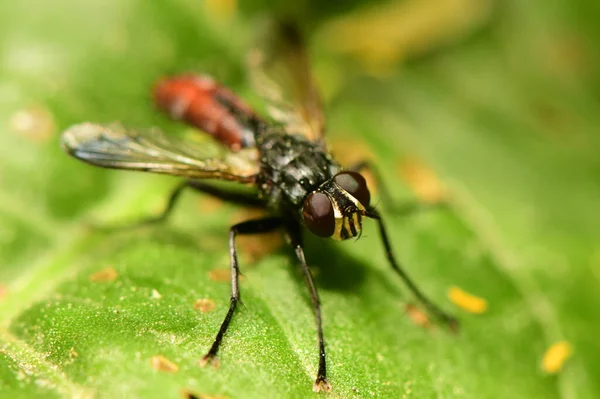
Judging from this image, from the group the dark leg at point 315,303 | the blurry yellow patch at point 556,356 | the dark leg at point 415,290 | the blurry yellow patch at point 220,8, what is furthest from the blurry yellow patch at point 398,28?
the blurry yellow patch at point 556,356

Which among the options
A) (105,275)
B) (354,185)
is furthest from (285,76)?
(105,275)

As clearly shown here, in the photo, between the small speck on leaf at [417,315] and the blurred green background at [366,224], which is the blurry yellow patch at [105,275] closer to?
the blurred green background at [366,224]

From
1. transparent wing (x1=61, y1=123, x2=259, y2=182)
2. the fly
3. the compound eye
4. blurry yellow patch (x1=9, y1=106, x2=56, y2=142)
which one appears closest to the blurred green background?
blurry yellow patch (x1=9, y1=106, x2=56, y2=142)

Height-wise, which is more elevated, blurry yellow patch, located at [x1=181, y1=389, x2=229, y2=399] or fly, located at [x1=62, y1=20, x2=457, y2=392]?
fly, located at [x1=62, y1=20, x2=457, y2=392]

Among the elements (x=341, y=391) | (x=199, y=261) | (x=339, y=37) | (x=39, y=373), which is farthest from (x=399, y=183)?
(x=39, y=373)

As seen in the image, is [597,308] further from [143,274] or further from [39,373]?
[39,373]

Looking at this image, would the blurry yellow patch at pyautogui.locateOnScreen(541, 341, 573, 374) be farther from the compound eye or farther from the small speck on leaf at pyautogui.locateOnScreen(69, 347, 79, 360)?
the small speck on leaf at pyautogui.locateOnScreen(69, 347, 79, 360)
